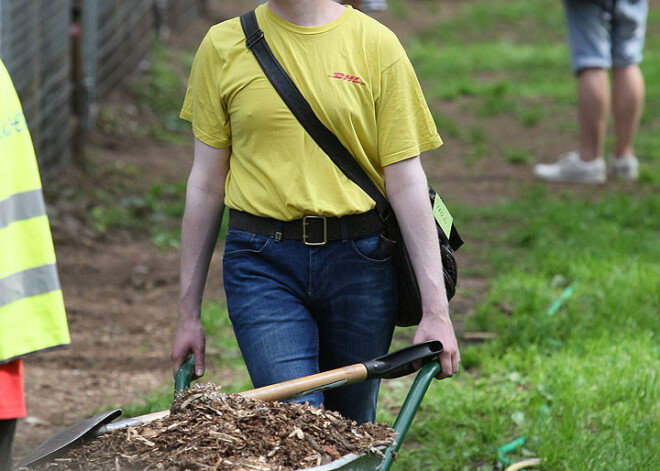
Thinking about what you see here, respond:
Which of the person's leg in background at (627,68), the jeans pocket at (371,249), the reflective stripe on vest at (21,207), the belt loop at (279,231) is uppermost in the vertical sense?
the reflective stripe on vest at (21,207)

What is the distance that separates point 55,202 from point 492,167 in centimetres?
387

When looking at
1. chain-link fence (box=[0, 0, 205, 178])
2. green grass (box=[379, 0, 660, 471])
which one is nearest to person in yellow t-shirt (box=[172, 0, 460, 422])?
green grass (box=[379, 0, 660, 471])

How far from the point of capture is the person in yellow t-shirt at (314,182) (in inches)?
114

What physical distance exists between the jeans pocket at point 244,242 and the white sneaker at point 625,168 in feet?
19.8

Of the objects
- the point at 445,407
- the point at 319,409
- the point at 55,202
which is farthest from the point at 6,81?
the point at 55,202

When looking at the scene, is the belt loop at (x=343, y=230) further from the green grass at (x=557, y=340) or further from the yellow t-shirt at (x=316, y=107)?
the green grass at (x=557, y=340)

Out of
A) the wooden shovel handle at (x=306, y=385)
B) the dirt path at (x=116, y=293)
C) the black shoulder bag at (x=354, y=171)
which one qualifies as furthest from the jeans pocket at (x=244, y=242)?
the dirt path at (x=116, y=293)

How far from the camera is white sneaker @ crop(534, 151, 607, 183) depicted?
8.41m

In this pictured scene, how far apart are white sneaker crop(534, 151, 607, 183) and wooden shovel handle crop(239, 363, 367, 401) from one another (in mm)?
6191

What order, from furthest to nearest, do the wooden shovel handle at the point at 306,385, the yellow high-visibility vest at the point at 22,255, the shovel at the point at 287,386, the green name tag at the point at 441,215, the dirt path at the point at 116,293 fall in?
the dirt path at the point at 116,293
the green name tag at the point at 441,215
the yellow high-visibility vest at the point at 22,255
the wooden shovel handle at the point at 306,385
the shovel at the point at 287,386

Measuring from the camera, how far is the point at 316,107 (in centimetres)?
290

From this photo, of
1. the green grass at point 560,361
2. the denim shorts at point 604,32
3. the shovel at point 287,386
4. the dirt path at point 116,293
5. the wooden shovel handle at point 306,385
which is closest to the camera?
the shovel at point 287,386

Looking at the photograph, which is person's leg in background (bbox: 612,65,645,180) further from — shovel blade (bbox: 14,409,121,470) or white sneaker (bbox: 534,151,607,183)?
shovel blade (bbox: 14,409,121,470)

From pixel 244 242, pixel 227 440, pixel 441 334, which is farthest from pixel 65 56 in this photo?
pixel 227 440
